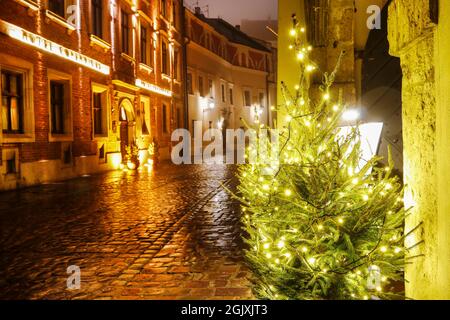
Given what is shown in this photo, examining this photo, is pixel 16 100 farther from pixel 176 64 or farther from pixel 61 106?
pixel 176 64

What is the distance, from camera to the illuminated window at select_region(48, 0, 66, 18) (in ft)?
46.6

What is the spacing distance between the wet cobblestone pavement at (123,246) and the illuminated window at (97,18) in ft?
30.3

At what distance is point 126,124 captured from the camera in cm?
2053

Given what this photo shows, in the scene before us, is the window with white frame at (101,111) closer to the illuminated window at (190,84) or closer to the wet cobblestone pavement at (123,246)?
the wet cobblestone pavement at (123,246)

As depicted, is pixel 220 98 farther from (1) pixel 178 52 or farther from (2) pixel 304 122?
(2) pixel 304 122

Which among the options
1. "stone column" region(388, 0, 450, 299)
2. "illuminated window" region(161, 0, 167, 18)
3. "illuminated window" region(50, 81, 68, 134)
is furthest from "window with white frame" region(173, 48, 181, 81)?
"stone column" region(388, 0, 450, 299)

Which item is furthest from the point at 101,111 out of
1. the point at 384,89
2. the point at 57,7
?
the point at 384,89

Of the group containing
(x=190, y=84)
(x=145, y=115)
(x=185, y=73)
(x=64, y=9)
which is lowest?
(x=145, y=115)

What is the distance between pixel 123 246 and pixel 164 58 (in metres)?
22.6

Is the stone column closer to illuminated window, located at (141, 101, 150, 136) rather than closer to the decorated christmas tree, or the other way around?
the decorated christmas tree

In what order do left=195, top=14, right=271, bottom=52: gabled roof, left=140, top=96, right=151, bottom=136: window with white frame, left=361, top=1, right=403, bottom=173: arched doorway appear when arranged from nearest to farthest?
left=361, top=1, right=403, bottom=173: arched doorway
left=140, top=96, right=151, bottom=136: window with white frame
left=195, top=14, right=271, bottom=52: gabled roof

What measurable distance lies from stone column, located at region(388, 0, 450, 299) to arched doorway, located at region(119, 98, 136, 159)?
57.7 feet

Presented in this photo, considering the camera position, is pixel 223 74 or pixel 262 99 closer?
pixel 223 74

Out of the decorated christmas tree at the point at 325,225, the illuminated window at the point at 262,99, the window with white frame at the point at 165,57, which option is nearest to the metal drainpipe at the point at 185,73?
the window with white frame at the point at 165,57
